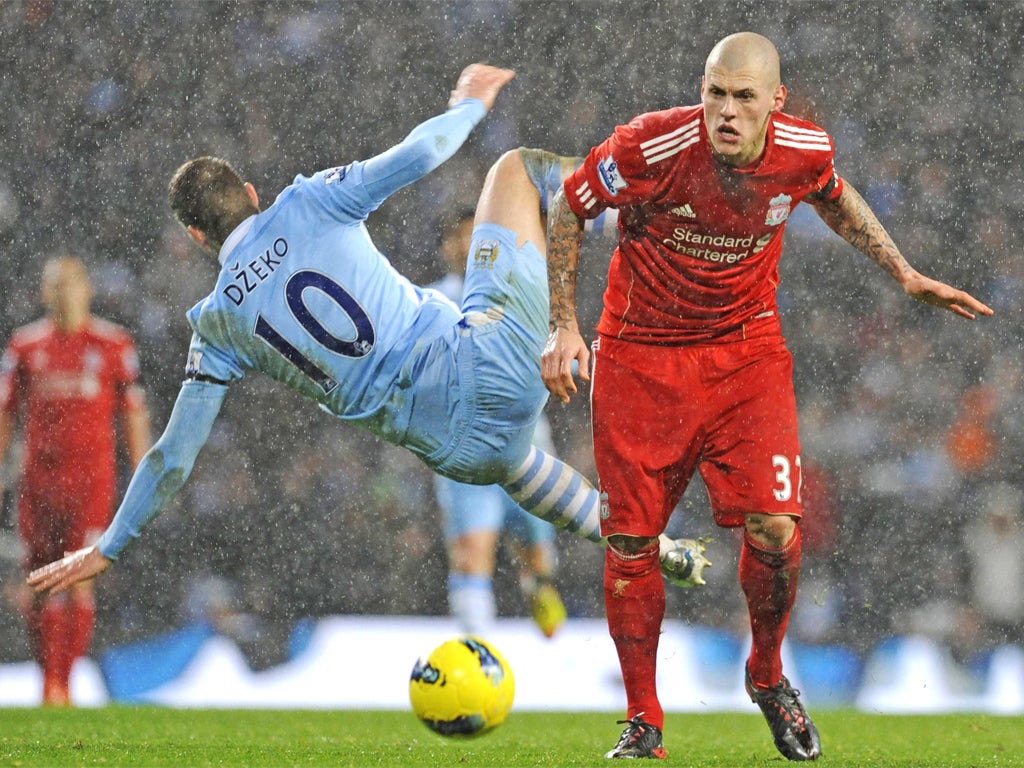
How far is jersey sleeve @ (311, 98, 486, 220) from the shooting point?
14.0ft

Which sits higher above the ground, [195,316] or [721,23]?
[721,23]

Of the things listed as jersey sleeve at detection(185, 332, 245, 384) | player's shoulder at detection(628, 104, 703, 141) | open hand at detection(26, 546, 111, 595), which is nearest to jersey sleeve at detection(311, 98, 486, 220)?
jersey sleeve at detection(185, 332, 245, 384)

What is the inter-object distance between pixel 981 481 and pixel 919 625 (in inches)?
29.8

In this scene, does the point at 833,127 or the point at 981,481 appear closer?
the point at 981,481

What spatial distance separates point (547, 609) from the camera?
630 centimetres

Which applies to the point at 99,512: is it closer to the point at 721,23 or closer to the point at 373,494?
the point at 373,494

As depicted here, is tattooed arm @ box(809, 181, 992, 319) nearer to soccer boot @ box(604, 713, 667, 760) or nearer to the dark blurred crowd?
soccer boot @ box(604, 713, 667, 760)

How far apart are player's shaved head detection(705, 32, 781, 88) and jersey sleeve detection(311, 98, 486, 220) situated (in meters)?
1.13

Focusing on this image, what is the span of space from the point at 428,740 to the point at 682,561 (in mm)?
1036

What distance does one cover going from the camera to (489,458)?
436cm

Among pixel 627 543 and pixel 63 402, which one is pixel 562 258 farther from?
pixel 63 402

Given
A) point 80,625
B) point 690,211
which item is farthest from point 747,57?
point 80,625

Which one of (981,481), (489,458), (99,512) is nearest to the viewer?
(489,458)

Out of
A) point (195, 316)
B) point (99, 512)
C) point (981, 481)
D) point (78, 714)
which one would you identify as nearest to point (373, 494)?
point (99, 512)
